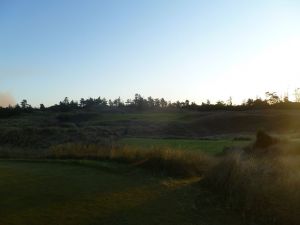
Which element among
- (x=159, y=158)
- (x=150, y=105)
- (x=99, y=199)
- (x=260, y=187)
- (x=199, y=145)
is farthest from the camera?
(x=150, y=105)

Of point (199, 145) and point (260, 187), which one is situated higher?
→ point (260, 187)

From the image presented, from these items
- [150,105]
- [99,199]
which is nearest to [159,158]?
[99,199]

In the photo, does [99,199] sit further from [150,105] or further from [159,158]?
[150,105]

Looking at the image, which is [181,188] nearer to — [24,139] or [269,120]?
[24,139]

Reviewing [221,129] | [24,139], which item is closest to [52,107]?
[221,129]

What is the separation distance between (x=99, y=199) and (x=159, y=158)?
7561 millimetres

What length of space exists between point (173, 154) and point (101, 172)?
393cm

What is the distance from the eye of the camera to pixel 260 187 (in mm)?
13031

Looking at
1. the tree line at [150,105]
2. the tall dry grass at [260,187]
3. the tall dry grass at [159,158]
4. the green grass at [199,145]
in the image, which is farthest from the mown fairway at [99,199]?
the tree line at [150,105]

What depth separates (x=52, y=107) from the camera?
140500 millimetres

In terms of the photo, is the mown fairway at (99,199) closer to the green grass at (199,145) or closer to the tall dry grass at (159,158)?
the tall dry grass at (159,158)

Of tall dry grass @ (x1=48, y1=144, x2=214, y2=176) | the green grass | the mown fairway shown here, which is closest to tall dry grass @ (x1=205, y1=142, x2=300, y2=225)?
the mown fairway

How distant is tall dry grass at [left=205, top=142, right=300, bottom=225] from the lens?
11984 millimetres

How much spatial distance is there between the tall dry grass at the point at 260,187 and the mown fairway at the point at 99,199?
25.1 inches
